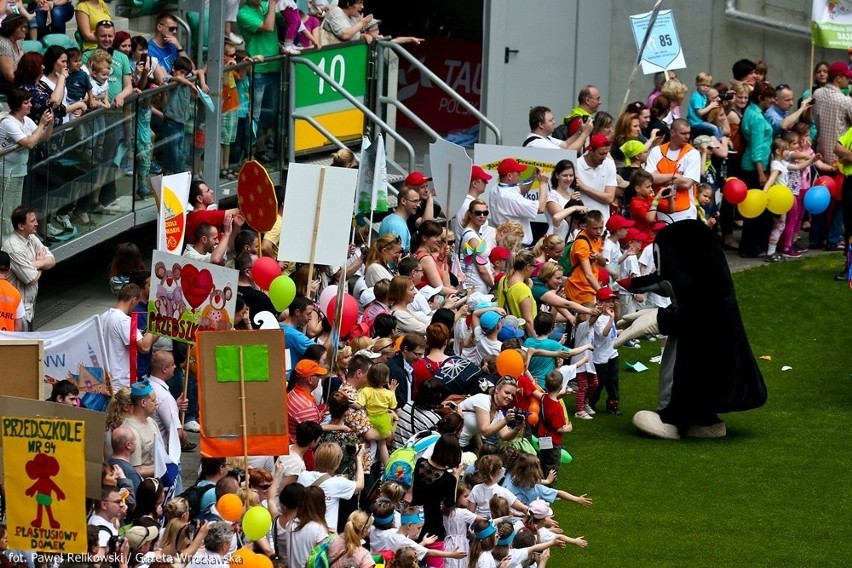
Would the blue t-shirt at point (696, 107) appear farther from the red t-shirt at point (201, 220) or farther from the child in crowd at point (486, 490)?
the child in crowd at point (486, 490)

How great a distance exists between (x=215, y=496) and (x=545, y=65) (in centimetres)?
1430

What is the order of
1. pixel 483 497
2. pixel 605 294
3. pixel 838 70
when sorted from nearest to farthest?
1. pixel 483 497
2. pixel 605 294
3. pixel 838 70

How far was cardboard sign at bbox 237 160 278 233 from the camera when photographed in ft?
42.9

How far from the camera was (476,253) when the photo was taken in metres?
16.0

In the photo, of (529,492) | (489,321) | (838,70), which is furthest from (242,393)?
(838,70)

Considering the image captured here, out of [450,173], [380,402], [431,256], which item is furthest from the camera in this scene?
[450,173]

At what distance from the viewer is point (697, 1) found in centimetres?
2422

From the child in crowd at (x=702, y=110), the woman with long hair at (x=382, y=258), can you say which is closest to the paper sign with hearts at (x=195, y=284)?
the woman with long hair at (x=382, y=258)

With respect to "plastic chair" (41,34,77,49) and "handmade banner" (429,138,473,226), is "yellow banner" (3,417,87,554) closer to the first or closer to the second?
"handmade banner" (429,138,473,226)

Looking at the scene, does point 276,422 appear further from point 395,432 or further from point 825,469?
point 825,469

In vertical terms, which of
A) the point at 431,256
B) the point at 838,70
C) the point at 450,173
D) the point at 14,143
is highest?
the point at 838,70

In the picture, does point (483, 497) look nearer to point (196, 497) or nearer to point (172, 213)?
point (196, 497)

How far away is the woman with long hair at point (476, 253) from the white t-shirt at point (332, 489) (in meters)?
5.35

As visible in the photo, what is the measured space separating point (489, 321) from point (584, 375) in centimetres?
168
